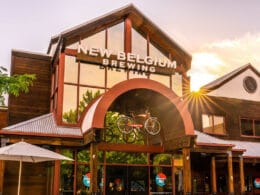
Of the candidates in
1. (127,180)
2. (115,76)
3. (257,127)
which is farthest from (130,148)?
(257,127)

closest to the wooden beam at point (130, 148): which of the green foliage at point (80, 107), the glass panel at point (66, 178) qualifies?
the glass panel at point (66, 178)

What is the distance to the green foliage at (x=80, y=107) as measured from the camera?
17448mm

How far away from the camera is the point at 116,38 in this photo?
19469 millimetres

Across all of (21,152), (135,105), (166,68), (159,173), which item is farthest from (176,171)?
(21,152)

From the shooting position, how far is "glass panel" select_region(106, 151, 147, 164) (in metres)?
17.6

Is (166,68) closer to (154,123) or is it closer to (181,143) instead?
(154,123)

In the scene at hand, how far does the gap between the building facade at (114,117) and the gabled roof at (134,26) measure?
53 mm

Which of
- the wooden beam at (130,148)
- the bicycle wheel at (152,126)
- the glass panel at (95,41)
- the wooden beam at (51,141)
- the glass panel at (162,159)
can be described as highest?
the glass panel at (95,41)

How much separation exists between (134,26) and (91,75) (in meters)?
4.05

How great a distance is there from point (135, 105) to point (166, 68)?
291 centimetres

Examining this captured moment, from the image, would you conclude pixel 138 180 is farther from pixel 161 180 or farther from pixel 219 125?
pixel 219 125

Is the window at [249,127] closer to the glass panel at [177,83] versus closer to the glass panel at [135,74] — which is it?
the glass panel at [177,83]

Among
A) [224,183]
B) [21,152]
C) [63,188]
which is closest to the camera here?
[21,152]

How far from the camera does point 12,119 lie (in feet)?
61.0
